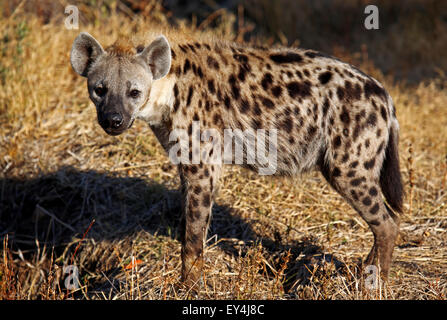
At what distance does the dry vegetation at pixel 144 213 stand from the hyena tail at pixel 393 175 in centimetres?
45

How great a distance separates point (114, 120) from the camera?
9.80ft

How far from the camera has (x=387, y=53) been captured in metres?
7.39

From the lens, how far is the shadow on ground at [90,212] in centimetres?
414

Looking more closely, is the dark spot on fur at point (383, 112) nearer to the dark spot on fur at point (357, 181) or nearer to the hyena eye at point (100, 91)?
the dark spot on fur at point (357, 181)

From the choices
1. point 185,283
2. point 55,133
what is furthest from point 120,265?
point 55,133

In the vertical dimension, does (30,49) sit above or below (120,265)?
above

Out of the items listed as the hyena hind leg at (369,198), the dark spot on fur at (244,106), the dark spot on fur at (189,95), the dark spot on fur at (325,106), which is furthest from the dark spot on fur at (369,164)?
the dark spot on fur at (189,95)

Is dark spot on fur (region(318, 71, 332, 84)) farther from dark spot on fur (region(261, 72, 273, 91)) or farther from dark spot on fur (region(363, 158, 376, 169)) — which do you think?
dark spot on fur (region(363, 158, 376, 169))

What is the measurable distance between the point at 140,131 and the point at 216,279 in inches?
73.5

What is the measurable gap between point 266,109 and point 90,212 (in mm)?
1811

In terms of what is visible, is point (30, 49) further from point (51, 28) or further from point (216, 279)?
point (216, 279)

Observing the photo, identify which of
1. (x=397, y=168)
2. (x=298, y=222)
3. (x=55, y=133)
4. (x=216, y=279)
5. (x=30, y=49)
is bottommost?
(x=216, y=279)

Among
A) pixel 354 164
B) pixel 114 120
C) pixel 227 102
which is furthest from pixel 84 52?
pixel 354 164

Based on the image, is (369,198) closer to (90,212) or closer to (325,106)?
(325,106)
